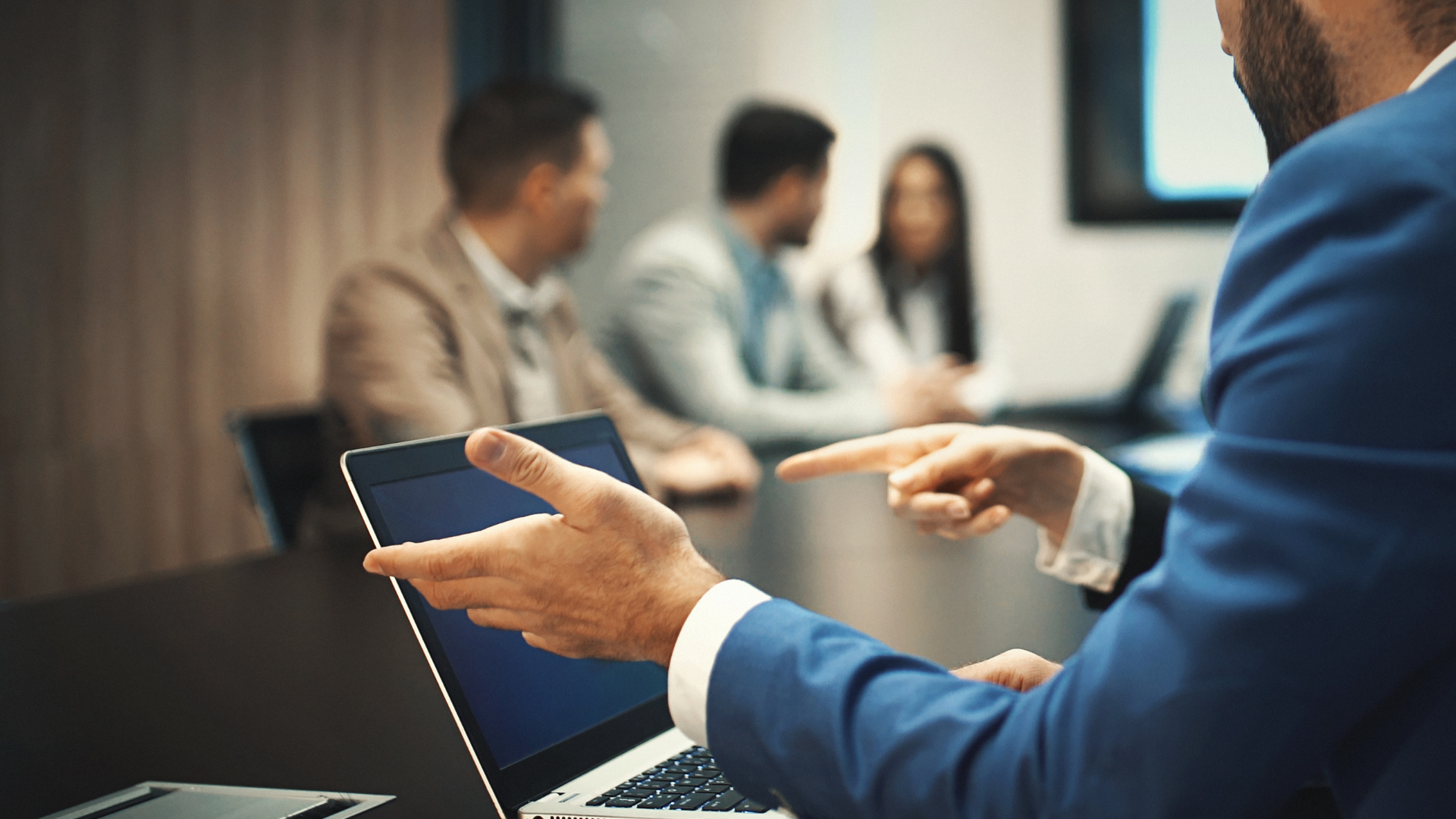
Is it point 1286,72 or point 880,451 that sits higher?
point 1286,72

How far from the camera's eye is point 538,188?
2.28 meters

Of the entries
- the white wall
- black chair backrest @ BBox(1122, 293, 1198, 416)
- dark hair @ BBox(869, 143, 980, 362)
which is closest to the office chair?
black chair backrest @ BBox(1122, 293, 1198, 416)

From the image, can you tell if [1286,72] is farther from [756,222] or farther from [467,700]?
[756,222]

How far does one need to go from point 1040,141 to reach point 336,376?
10.2 ft

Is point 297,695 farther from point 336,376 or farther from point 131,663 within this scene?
point 336,376

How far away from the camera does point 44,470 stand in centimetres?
269

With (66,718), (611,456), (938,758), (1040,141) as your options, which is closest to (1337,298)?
(938,758)

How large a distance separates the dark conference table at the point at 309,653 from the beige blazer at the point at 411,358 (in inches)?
14.1

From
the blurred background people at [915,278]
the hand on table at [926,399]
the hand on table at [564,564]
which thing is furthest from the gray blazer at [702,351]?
the hand on table at [564,564]

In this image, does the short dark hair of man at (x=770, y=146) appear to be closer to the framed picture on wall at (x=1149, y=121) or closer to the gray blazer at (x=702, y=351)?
the gray blazer at (x=702, y=351)

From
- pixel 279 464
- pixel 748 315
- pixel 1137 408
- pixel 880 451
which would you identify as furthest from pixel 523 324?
pixel 1137 408

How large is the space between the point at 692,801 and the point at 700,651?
0.36ft

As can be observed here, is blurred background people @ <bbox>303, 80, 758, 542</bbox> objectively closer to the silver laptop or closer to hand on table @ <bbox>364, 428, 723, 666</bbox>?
the silver laptop

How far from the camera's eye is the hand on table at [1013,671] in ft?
2.01
